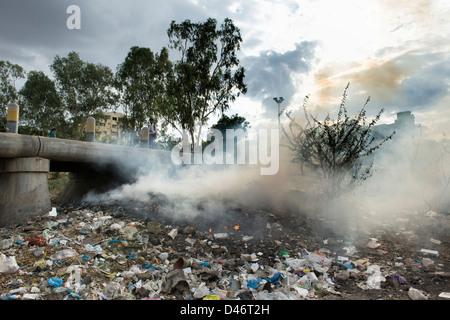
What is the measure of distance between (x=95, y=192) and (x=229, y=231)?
385cm

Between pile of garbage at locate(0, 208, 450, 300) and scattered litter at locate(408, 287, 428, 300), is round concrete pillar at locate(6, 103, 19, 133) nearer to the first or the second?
pile of garbage at locate(0, 208, 450, 300)

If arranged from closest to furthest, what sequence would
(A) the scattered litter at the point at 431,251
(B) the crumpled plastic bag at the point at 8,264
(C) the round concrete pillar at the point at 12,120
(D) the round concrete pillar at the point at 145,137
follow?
(B) the crumpled plastic bag at the point at 8,264 → (A) the scattered litter at the point at 431,251 → (C) the round concrete pillar at the point at 12,120 → (D) the round concrete pillar at the point at 145,137

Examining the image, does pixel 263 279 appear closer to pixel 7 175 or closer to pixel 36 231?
pixel 36 231

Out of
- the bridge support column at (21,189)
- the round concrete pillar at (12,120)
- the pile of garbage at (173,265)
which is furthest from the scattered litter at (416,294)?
the round concrete pillar at (12,120)

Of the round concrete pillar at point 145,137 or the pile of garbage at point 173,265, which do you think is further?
the round concrete pillar at point 145,137

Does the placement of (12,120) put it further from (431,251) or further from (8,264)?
(431,251)

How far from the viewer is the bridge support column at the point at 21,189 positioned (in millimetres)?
4266

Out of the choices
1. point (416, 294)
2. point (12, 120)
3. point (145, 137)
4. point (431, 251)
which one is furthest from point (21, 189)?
point (431, 251)

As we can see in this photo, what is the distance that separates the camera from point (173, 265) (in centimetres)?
341

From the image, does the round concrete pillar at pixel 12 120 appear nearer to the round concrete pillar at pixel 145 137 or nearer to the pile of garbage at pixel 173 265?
the pile of garbage at pixel 173 265

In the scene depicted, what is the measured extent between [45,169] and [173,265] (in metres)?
3.33

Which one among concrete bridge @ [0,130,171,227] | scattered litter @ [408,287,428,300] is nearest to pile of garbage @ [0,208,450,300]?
scattered litter @ [408,287,428,300]

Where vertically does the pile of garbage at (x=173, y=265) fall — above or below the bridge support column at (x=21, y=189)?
below
